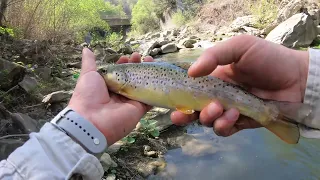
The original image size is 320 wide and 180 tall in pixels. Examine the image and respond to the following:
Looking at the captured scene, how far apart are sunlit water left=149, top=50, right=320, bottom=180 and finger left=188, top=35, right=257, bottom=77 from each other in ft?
10.3

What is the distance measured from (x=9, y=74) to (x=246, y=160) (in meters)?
4.66

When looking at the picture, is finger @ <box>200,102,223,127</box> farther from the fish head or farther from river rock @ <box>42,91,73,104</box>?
river rock @ <box>42,91,73,104</box>

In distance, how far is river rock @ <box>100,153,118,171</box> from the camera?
15.4ft

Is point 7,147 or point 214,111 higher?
point 214,111

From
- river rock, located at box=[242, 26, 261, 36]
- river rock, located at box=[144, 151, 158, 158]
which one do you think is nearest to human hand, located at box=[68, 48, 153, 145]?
river rock, located at box=[144, 151, 158, 158]

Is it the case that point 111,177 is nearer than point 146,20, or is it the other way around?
point 111,177

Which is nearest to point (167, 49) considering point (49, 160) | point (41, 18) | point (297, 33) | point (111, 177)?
point (297, 33)

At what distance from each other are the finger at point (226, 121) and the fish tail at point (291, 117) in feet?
0.96

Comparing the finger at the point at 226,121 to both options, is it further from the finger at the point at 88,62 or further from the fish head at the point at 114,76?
the finger at the point at 88,62

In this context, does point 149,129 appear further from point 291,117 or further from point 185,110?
point 291,117

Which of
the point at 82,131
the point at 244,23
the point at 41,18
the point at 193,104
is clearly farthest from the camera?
the point at 244,23

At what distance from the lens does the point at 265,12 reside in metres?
25.3

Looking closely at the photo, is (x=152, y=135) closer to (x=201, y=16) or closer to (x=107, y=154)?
(x=107, y=154)

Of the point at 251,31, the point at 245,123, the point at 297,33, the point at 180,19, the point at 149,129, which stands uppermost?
the point at 245,123
